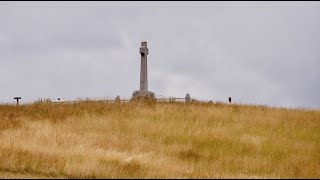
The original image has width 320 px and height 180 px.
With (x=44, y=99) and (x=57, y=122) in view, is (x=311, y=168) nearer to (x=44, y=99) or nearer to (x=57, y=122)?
(x=57, y=122)

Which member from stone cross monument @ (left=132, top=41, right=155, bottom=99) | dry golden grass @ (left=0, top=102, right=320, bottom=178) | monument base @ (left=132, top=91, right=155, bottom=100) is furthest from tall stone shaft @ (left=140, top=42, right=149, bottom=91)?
dry golden grass @ (left=0, top=102, right=320, bottom=178)

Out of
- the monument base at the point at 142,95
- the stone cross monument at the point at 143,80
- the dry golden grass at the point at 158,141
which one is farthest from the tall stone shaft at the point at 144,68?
the dry golden grass at the point at 158,141

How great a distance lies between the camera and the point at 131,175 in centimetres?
845

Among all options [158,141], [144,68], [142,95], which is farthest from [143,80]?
[158,141]

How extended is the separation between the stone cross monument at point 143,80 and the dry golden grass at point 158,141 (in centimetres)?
312

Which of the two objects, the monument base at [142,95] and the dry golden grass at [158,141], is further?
the monument base at [142,95]

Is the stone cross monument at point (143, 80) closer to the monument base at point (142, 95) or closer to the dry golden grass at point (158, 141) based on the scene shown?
the monument base at point (142, 95)

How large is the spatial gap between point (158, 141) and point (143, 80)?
9.99 m

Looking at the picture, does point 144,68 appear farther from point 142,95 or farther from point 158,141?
point 158,141

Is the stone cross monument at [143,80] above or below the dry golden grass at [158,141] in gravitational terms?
above

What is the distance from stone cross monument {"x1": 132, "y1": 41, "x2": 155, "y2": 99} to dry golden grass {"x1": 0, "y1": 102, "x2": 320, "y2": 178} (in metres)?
3.12

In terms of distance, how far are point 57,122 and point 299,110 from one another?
35.4ft

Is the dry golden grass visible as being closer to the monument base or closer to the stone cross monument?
the monument base

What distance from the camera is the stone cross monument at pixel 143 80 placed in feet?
72.6
